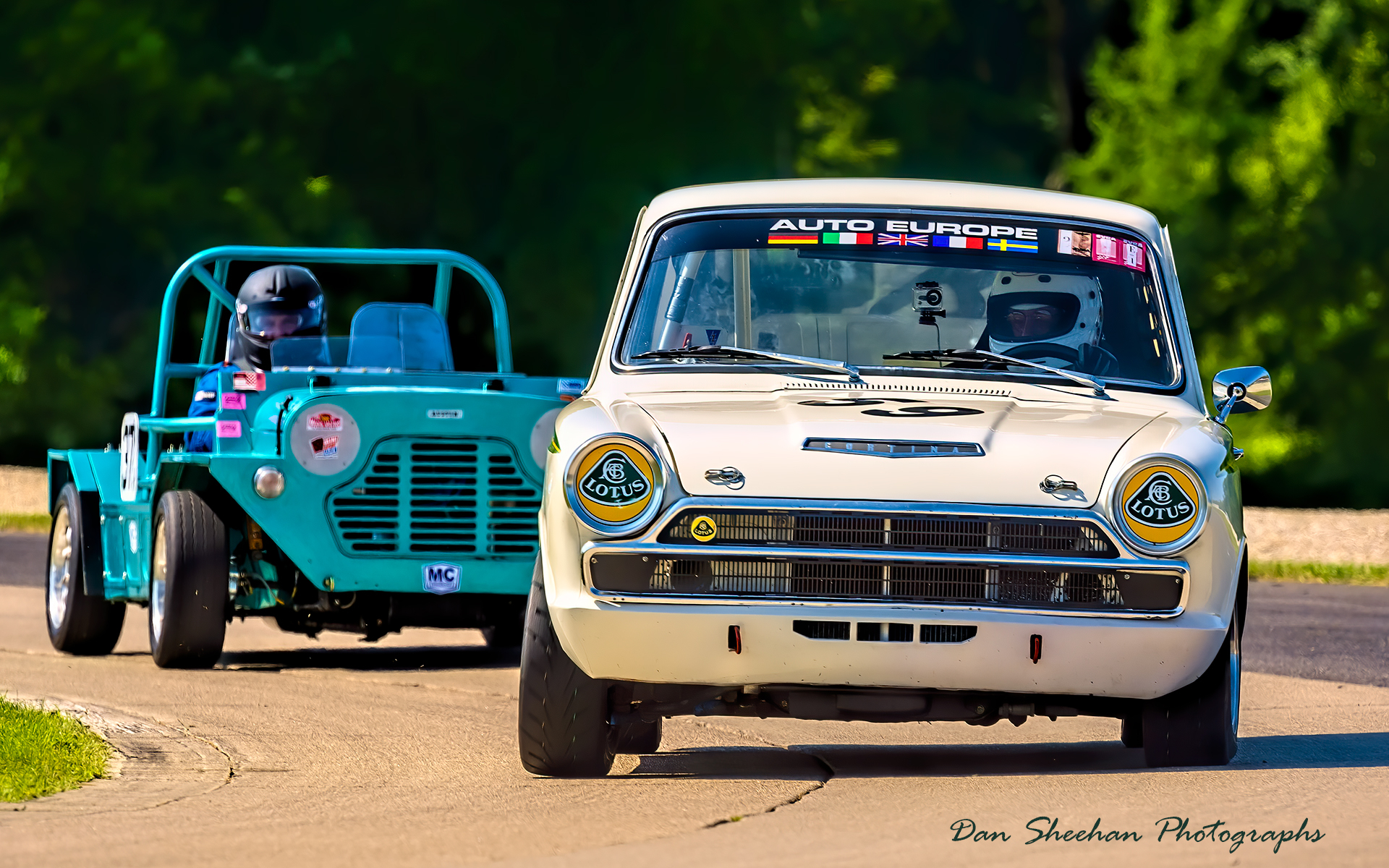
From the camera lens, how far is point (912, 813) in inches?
273

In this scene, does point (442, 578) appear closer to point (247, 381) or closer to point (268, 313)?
point (247, 381)

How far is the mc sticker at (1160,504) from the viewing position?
724 centimetres

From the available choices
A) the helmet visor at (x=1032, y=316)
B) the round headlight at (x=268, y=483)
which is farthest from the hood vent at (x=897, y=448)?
the round headlight at (x=268, y=483)

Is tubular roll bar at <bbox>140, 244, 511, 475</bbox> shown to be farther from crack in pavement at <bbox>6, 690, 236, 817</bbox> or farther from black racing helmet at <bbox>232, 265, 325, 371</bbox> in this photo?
crack in pavement at <bbox>6, 690, 236, 817</bbox>

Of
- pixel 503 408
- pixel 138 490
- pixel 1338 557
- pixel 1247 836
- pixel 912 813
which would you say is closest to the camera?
pixel 1247 836

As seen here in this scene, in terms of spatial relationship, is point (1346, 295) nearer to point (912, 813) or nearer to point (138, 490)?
point (138, 490)

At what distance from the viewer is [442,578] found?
452 inches

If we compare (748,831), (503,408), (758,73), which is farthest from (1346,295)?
(748,831)

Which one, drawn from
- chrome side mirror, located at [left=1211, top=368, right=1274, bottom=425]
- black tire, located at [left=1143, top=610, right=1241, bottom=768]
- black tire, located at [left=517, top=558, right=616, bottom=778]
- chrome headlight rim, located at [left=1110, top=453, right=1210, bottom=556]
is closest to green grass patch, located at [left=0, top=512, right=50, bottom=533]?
black tire, located at [left=517, top=558, right=616, bottom=778]

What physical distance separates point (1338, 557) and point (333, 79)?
19236 millimetres

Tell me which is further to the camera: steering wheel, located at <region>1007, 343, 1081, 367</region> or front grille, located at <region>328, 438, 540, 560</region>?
front grille, located at <region>328, 438, 540, 560</region>

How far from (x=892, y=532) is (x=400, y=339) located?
256 inches

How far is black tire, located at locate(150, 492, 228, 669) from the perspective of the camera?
11.4 meters

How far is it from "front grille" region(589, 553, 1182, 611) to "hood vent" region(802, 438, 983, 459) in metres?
0.36
